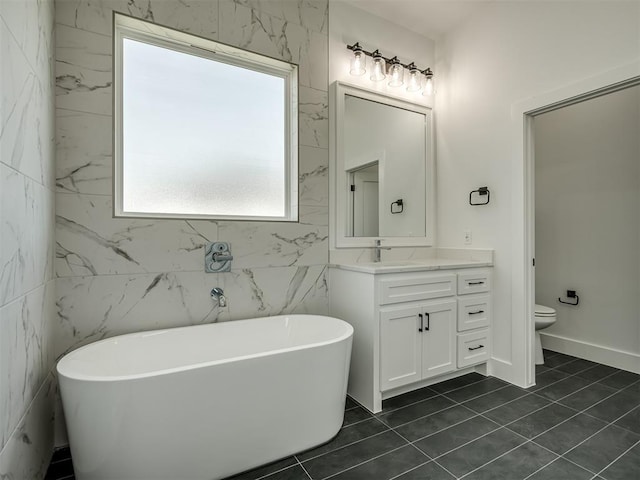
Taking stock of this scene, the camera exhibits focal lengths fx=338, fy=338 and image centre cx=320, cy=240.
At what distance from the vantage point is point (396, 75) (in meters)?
2.77

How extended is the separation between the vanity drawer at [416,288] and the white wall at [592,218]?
4.73 ft

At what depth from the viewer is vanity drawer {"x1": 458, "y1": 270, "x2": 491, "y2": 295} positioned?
2391 mm

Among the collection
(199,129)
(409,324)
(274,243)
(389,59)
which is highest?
(389,59)

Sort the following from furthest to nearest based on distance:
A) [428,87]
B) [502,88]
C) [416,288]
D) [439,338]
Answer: [428,87] < [502,88] < [439,338] < [416,288]

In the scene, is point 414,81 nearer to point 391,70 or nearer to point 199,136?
point 391,70

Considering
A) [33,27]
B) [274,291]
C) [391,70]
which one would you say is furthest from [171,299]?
[391,70]

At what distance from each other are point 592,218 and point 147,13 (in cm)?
357

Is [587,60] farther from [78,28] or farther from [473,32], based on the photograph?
[78,28]

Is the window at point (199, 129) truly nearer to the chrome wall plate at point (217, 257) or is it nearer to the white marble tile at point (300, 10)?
the chrome wall plate at point (217, 257)

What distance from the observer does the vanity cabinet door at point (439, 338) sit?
2.22 m

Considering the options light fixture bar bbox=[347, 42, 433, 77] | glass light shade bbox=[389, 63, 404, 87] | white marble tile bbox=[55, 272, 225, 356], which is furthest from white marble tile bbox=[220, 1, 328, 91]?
white marble tile bbox=[55, 272, 225, 356]

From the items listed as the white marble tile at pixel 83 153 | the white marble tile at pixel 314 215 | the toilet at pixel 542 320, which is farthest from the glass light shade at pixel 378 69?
the toilet at pixel 542 320

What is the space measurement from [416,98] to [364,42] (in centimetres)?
65

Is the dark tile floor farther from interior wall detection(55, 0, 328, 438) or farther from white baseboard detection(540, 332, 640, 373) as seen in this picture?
interior wall detection(55, 0, 328, 438)
